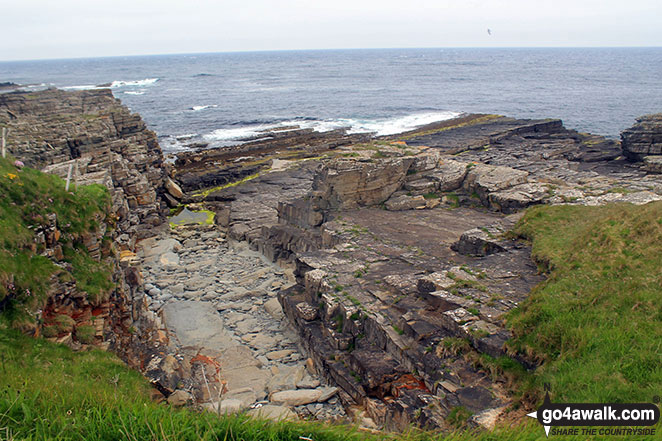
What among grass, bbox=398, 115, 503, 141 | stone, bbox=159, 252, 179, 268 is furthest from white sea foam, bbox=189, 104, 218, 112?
stone, bbox=159, 252, 179, 268

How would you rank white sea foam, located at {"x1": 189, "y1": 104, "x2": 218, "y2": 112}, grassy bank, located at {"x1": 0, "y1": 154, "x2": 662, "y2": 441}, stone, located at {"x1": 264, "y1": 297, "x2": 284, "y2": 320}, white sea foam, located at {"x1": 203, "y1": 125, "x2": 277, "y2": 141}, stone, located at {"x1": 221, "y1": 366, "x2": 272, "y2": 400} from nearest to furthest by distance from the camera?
1. grassy bank, located at {"x1": 0, "y1": 154, "x2": 662, "y2": 441}
2. stone, located at {"x1": 221, "y1": 366, "x2": 272, "y2": 400}
3. stone, located at {"x1": 264, "y1": 297, "x2": 284, "y2": 320}
4. white sea foam, located at {"x1": 203, "y1": 125, "x2": 277, "y2": 141}
5. white sea foam, located at {"x1": 189, "y1": 104, "x2": 218, "y2": 112}

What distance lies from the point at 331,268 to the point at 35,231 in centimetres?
977

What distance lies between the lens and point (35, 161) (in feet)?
89.3

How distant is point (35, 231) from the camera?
40.0ft

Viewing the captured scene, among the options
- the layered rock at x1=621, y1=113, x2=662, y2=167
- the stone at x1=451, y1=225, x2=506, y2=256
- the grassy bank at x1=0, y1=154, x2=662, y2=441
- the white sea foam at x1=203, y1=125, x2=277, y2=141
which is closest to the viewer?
the grassy bank at x1=0, y1=154, x2=662, y2=441

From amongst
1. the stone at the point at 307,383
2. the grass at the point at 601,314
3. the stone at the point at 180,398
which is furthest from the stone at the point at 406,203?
the stone at the point at 180,398

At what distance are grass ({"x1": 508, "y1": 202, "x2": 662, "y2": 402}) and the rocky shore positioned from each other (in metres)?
0.79

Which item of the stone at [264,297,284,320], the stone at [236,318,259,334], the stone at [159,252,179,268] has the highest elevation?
the stone at [159,252,179,268]

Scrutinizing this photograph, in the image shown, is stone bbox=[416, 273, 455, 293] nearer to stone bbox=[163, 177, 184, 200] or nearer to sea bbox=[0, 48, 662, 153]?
stone bbox=[163, 177, 184, 200]

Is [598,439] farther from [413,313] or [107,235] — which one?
[107,235]

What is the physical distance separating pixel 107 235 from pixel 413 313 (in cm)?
1104

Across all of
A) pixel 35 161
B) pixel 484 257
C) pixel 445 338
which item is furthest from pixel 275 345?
pixel 35 161

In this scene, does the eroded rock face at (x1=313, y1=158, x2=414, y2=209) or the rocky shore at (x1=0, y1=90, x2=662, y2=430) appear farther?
the eroded rock face at (x1=313, y1=158, x2=414, y2=209)

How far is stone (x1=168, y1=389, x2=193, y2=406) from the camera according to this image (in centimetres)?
1241
